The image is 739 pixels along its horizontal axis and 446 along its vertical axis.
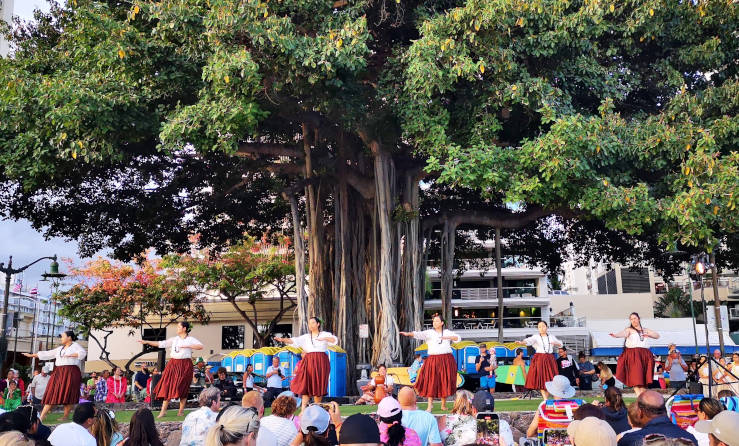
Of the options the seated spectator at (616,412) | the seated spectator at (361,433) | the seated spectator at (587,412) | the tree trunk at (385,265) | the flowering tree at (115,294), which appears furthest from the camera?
the flowering tree at (115,294)

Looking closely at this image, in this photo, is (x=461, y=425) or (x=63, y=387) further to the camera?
(x=63, y=387)

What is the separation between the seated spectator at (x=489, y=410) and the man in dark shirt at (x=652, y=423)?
1500mm

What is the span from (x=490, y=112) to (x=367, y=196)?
3.90 meters

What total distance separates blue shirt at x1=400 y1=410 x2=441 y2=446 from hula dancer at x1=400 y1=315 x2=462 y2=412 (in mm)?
5728

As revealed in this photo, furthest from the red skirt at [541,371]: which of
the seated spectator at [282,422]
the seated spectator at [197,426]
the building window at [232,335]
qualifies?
the building window at [232,335]

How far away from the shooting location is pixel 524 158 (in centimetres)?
1312

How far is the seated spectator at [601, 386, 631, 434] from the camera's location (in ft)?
18.9

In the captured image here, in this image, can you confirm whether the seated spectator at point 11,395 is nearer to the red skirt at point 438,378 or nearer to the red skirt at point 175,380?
the red skirt at point 175,380

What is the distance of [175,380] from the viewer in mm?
10977

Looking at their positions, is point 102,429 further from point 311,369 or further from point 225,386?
point 225,386

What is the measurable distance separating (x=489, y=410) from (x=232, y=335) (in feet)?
96.3

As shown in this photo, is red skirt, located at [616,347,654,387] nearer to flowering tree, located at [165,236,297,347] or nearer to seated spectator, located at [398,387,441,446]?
seated spectator, located at [398,387,441,446]

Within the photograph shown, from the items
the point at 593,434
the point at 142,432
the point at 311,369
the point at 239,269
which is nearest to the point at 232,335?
the point at 239,269

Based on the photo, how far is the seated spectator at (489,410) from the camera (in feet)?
18.5
